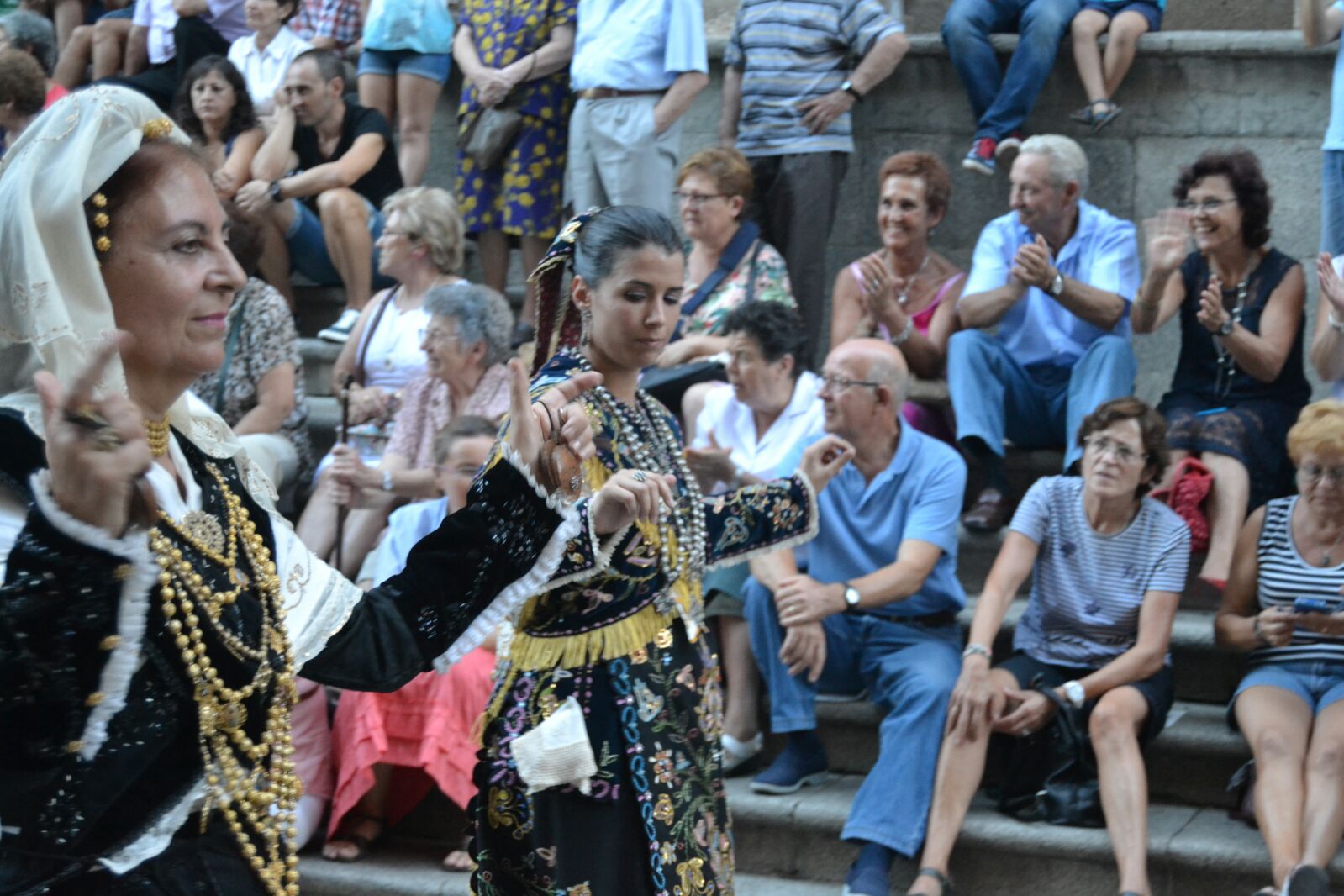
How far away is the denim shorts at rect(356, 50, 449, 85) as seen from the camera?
7.39 m

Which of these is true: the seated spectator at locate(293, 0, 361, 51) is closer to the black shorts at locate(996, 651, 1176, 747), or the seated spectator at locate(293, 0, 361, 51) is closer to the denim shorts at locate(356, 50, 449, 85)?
the denim shorts at locate(356, 50, 449, 85)

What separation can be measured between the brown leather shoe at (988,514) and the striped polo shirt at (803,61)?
1.72 m

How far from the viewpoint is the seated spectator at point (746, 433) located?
498 centimetres

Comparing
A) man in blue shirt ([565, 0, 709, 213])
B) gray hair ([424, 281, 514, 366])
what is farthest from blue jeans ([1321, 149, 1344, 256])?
gray hair ([424, 281, 514, 366])

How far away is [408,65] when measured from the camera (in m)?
7.39

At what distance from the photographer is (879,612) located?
4.88m

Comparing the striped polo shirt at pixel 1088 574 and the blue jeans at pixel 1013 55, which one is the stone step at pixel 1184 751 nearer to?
the striped polo shirt at pixel 1088 574

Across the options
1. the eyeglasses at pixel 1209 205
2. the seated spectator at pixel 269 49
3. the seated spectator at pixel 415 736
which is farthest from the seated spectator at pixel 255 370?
the eyeglasses at pixel 1209 205

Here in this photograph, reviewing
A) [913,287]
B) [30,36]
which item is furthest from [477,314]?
[30,36]

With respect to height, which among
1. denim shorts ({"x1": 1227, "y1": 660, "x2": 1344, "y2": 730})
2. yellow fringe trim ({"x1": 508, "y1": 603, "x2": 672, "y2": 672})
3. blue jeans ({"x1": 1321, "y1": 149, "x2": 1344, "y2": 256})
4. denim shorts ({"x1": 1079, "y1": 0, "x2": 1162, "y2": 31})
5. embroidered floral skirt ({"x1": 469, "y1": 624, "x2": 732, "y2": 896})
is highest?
denim shorts ({"x1": 1079, "y1": 0, "x2": 1162, "y2": 31})

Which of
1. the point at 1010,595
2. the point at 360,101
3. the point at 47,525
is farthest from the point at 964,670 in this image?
the point at 360,101

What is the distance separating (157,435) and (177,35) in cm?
641

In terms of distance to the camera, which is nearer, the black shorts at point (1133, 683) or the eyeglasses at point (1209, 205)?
the black shorts at point (1133, 683)

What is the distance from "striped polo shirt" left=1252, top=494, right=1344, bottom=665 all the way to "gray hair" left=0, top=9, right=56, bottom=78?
5585 mm
